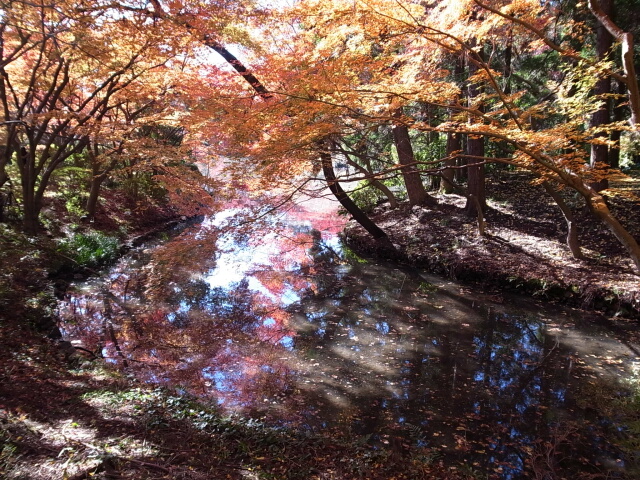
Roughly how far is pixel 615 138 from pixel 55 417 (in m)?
12.9

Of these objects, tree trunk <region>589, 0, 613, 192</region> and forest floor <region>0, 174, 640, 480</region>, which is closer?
forest floor <region>0, 174, 640, 480</region>

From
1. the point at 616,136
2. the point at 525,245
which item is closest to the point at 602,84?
the point at 616,136

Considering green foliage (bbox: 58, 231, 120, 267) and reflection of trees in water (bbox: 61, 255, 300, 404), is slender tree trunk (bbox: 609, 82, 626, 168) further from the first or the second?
green foliage (bbox: 58, 231, 120, 267)

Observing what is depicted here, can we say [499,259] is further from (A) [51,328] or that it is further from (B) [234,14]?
(A) [51,328]

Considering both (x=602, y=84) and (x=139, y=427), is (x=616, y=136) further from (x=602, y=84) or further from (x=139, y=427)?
(x=139, y=427)

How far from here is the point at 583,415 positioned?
481 cm

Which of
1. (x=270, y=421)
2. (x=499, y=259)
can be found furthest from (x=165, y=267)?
(x=499, y=259)

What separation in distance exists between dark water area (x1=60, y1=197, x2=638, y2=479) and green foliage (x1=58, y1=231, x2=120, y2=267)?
0.77 metres

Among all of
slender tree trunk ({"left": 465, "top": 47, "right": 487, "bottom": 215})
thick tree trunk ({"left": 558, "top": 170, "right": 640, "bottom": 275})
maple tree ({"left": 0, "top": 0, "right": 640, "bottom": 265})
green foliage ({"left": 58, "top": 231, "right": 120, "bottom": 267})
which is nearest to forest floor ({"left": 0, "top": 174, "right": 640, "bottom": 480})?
thick tree trunk ({"left": 558, "top": 170, "right": 640, "bottom": 275})

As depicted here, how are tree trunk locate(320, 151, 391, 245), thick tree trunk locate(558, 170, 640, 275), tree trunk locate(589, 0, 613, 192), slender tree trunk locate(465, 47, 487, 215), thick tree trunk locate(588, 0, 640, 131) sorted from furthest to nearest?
slender tree trunk locate(465, 47, 487, 215), tree trunk locate(320, 151, 391, 245), tree trunk locate(589, 0, 613, 192), thick tree trunk locate(558, 170, 640, 275), thick tree trunk locate(588, 0, 640, 131)

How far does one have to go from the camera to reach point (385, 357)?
21.2 feet

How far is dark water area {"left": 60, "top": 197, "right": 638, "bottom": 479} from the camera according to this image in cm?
447

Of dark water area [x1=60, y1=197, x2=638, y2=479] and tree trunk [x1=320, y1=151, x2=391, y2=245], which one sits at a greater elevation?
tree trunk [x1=320, y1=151, x2=391, y2=245]

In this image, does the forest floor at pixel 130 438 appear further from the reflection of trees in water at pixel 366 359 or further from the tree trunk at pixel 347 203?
the tree trunk at pixel 347 203
